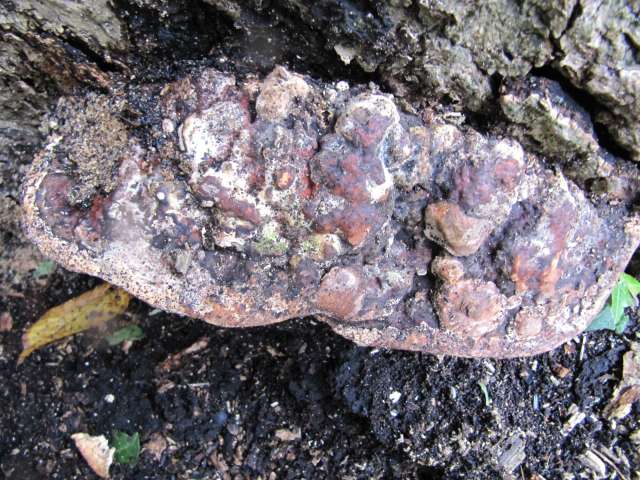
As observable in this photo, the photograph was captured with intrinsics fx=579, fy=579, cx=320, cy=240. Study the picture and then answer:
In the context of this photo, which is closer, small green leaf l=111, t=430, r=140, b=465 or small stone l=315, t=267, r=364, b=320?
small stone l=315, t=267, r=364, b=320

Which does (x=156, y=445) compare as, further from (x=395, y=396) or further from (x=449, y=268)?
(x=449, y=268)

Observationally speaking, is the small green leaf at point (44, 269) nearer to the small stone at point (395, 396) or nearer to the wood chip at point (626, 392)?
the small stone at point (395, 396)

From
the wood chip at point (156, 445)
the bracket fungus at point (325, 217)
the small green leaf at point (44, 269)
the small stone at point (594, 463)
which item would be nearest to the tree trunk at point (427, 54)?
the bracket fungus at point (325, 217)

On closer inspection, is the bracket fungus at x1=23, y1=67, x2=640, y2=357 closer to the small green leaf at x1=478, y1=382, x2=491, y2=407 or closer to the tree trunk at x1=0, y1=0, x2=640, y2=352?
the tree trunk at x1=0, y1=0, x2=640, y2=352

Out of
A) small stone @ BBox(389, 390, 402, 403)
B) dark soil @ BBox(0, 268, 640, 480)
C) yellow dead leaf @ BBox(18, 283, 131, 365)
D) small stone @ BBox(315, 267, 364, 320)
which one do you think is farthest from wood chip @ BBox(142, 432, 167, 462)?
small stone @ BBox(315, 267, 364, 320)

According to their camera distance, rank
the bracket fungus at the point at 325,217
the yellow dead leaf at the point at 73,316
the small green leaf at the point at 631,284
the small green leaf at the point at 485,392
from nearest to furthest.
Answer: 1. the bracket fungus at the point at 325,217
2. the small green leaf at the point at 485,392
3. the small green leaf at the point at 631,284
4. the yellow dead leaf at the point at 73,316

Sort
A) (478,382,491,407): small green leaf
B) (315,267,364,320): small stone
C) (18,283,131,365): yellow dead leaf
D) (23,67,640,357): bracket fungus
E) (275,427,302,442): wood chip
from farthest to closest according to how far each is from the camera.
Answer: (18,283,131,365): yellow dead leaf → (275,427,302,442): wood chip → (478,382,491,407): small green leaf → (315,267,364,320): small stone → (23,67,640,357): bracket fungus
